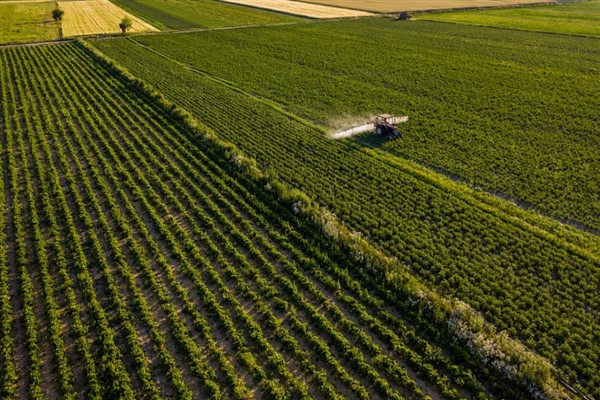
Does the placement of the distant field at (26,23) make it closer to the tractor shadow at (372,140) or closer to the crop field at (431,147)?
the crop field at (431,147)

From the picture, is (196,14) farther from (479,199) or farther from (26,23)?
(479,199)

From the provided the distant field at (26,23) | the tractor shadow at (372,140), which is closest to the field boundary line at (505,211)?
the tractor shadow at (372,140)

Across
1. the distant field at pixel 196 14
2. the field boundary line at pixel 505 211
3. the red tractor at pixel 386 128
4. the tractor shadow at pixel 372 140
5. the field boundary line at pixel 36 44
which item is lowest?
the field boundary line at pixel 505 211

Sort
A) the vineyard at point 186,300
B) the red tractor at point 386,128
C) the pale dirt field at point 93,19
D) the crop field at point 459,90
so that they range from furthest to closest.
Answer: the pale dirt field at point 93,19 → the red tractor at point 386,128 → the crop field at point 459,90 → the vineyard at point 186,300

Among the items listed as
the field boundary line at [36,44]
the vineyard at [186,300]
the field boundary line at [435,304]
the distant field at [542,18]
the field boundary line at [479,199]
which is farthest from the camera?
the distant field at [542,18]

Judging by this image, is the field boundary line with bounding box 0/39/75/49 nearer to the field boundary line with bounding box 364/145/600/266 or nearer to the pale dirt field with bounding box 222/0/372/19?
the pale dirt field with bounding box 222/0/372/19

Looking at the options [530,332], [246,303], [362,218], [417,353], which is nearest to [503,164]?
[362,218]

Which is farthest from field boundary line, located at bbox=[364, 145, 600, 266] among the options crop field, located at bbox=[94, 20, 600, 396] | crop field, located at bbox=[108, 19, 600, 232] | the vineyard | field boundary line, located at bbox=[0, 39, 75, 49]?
field boundary line, located at bbox=[0, 39, 75, 49]
